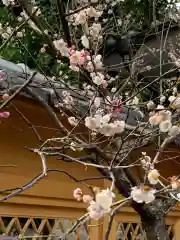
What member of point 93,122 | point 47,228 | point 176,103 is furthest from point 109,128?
point 47,228

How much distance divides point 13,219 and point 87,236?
3.28 ft

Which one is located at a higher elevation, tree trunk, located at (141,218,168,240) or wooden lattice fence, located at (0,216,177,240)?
wooden lattice fence, located at (0,216,177,240)

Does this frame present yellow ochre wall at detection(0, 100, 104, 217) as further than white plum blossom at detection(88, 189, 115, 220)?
Yes

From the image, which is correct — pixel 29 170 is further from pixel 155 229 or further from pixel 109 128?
pixel 109 128

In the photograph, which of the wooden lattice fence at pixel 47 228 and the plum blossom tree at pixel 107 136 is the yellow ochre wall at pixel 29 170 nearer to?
the wooden lattice fence at pixel 47 228

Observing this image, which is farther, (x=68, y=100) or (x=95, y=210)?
(x=68, y=100)

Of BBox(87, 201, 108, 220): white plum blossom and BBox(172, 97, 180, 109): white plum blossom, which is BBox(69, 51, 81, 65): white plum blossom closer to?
BBox(172, 97, 180, 109): white plum blossom

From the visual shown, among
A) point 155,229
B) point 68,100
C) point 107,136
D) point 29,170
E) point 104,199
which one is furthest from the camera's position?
point 29,170

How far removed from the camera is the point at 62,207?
4.37 m

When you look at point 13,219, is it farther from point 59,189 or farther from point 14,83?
point 14,83

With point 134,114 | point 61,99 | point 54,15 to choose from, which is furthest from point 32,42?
point 61,99

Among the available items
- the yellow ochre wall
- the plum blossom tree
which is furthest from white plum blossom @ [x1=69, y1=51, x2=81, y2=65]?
the yellow ochre wall

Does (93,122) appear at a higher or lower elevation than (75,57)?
lower

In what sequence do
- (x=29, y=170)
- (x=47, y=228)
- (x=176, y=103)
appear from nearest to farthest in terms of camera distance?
(x=176, y=103) < (x=29, y=170) < (x=47, y=228)
